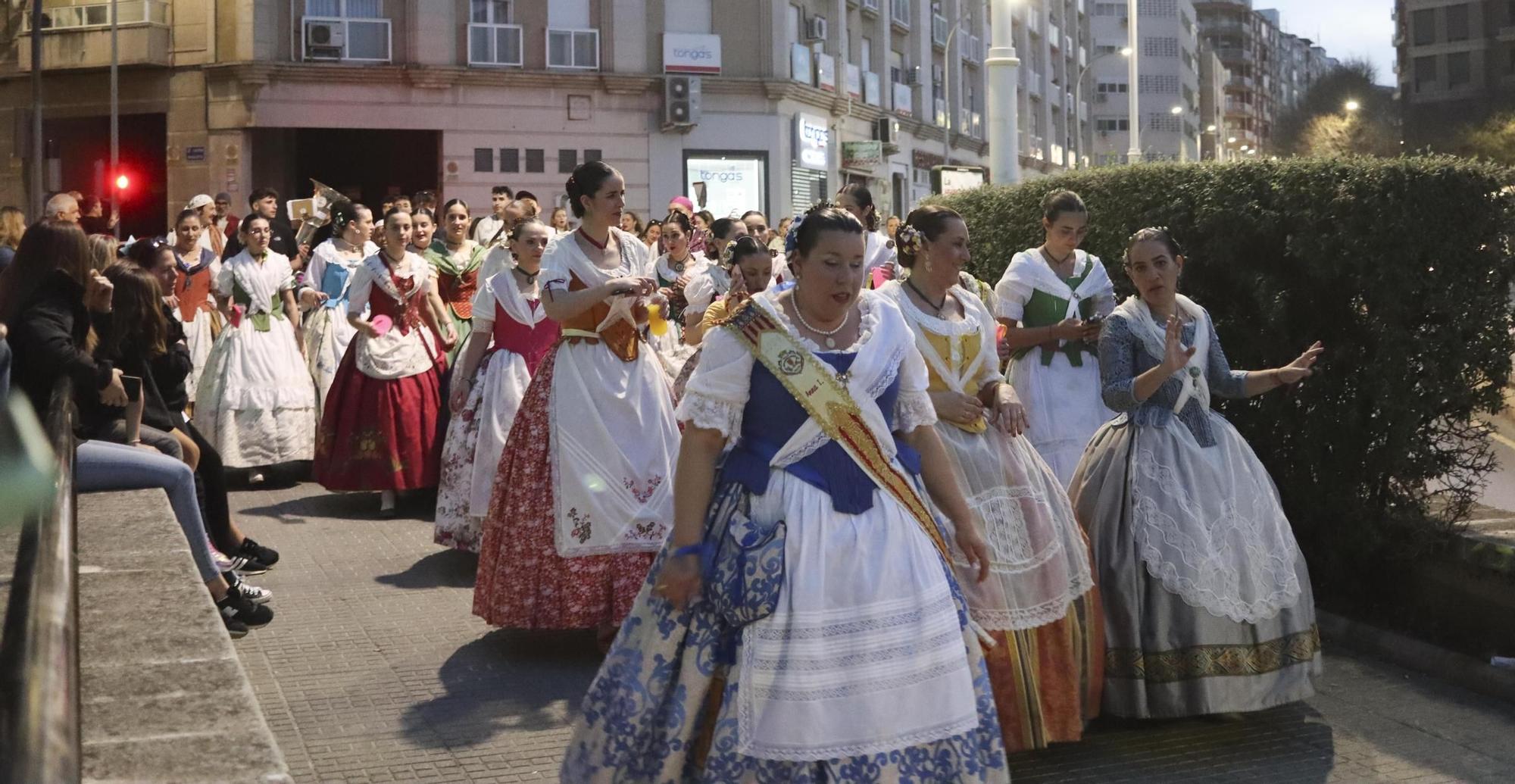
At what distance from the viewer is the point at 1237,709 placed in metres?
5.80

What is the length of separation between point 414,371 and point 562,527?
172 inches

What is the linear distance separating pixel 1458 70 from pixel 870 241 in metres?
101

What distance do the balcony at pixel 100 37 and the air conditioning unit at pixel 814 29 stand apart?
13.7 meters

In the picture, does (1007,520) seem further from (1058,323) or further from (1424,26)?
(1424,26)

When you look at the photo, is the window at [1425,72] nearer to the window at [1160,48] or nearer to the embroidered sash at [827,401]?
the window at [1160,48]

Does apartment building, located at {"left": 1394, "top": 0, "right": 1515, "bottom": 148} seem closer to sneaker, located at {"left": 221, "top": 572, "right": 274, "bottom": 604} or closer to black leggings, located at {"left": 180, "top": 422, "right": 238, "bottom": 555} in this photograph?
black leggings, located at {"left": 180, "top": 422, "right": 238, "bottom": 555}

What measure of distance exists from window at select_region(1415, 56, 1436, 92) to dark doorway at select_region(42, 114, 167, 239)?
86.6 m

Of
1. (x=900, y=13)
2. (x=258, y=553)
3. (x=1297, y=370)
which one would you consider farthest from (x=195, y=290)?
(x=900, y=13)

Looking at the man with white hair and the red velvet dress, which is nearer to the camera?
the red velvet dress

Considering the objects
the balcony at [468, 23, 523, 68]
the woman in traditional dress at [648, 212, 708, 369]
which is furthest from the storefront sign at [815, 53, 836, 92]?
the woman in traditional dress at [648, 212, 708, 369]

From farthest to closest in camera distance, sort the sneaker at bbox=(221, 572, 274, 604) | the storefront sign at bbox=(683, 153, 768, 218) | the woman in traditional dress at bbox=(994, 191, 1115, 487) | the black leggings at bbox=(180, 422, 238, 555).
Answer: the storefront sign at bbox=(683, 153, 768, 218), the black leggings at bbox=(180, 422, 238, 555), the sneaker at bbox=(221, 572, 274, 604), the woman in traditional dress at bbox=(994, 191, 1115, 487)

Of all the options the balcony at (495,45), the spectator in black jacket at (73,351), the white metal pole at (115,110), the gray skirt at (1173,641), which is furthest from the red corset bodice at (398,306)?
the balcony at (495,45)

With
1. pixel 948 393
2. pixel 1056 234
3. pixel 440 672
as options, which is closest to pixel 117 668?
pixel 948 393

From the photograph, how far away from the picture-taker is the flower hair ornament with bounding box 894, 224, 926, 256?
5.79 metres
